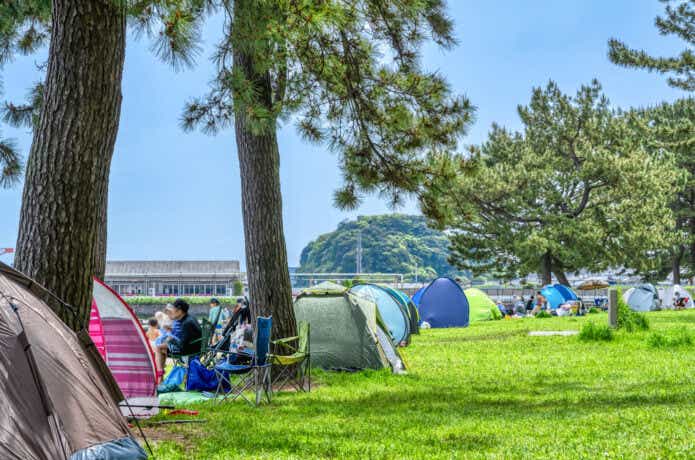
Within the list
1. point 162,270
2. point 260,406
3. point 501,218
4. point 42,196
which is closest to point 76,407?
point 42,196

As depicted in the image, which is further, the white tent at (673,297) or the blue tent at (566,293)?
the white tent at (673,297)

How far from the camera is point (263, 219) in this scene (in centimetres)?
1001

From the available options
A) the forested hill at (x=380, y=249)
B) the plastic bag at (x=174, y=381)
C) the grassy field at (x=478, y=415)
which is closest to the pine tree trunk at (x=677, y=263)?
the grassy field at (x=478, y=415)

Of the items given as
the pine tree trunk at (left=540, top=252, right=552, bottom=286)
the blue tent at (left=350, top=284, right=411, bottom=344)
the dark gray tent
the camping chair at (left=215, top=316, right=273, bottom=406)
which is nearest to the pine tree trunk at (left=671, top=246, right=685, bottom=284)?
the pine tree trunk at (left=540, top=252, right=552, bottom=286)

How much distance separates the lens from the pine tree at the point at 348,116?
31.3 feet

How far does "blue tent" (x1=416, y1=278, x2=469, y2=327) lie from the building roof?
44477 millimetres

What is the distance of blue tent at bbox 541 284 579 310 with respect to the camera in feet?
108

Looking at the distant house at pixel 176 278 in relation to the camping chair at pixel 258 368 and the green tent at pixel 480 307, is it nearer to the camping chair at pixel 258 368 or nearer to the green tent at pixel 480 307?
the green tent at pixel 480 307

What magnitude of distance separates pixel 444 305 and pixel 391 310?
7.89 metres

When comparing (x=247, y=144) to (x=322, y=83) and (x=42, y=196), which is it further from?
(x=42, y=196)

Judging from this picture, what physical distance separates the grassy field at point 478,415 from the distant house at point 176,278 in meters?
56.6

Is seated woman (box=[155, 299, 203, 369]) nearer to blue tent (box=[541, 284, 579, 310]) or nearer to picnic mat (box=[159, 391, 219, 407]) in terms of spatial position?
picnic mat (box=[159, 391, 219, 407])

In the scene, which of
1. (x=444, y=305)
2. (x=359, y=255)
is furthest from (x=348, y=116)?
(x=359, y=255)

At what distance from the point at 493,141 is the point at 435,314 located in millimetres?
16324
